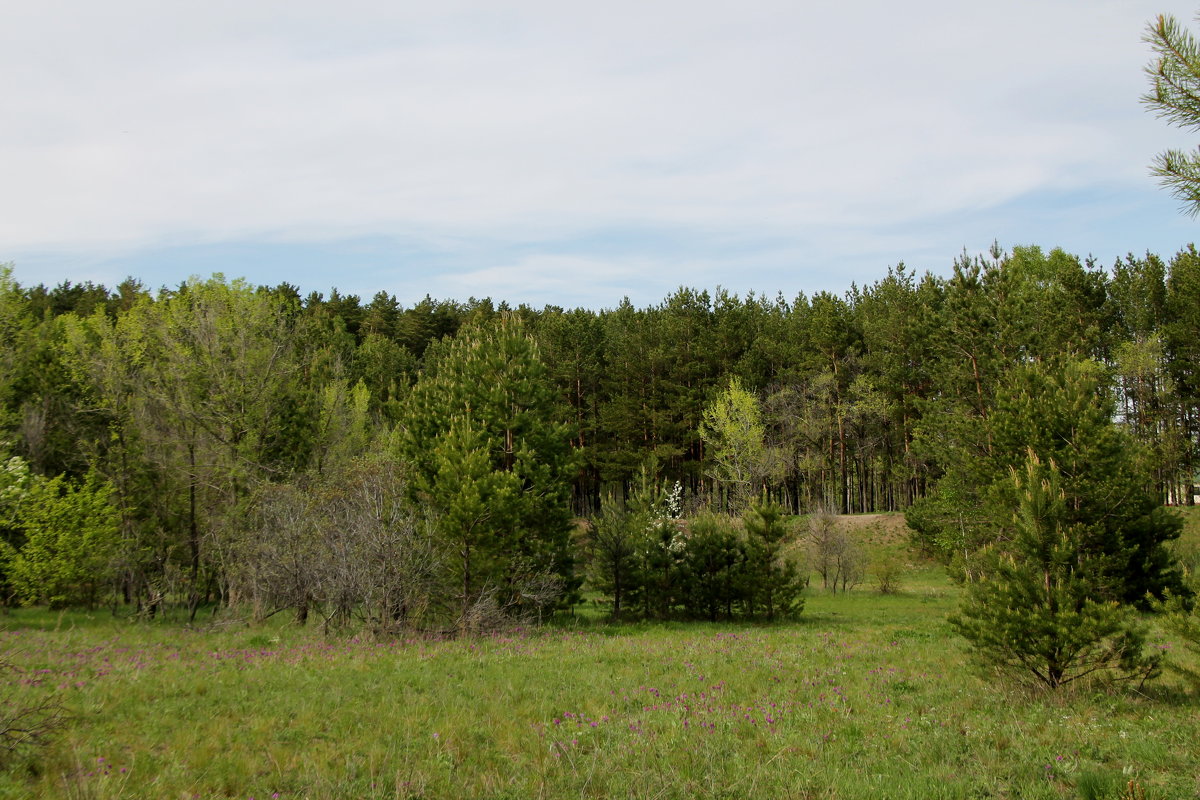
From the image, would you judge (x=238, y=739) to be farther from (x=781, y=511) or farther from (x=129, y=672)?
(x=781, y=511)

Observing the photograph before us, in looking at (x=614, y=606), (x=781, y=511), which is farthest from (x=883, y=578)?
(x=614, y=606)

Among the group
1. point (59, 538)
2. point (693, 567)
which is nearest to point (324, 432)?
point (59, 538)

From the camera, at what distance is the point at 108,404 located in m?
24.7

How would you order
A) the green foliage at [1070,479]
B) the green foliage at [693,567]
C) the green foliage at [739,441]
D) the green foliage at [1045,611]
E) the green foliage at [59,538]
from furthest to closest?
the green foliage at [739,441] < the green foliage at [693,567] < the green foliage at [59,538] < the green foliage at [1070,479] < the green foliage at [1045,611]

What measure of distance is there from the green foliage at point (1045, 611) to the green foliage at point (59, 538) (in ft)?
75.3

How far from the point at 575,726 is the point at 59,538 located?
1893 centimetres

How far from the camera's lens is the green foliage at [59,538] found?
20.2 meters

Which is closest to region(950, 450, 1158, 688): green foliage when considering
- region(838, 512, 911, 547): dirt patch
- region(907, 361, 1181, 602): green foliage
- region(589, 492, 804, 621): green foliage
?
region(907, 361, 1181, 602): green foliage

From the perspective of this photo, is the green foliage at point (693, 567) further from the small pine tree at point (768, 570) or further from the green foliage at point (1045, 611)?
the green foliage at point (1045, 611)

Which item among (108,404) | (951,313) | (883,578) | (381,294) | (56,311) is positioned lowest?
(883,578)

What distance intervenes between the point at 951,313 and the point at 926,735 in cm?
2313

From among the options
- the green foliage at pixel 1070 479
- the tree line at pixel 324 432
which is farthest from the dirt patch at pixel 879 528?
the green foliage at pixel 1070 479

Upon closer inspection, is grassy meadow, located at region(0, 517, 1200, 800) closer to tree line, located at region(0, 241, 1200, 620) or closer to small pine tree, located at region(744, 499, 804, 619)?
tree line, located at region(0, 241, 1200, 620)

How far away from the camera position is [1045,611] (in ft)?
32.7
